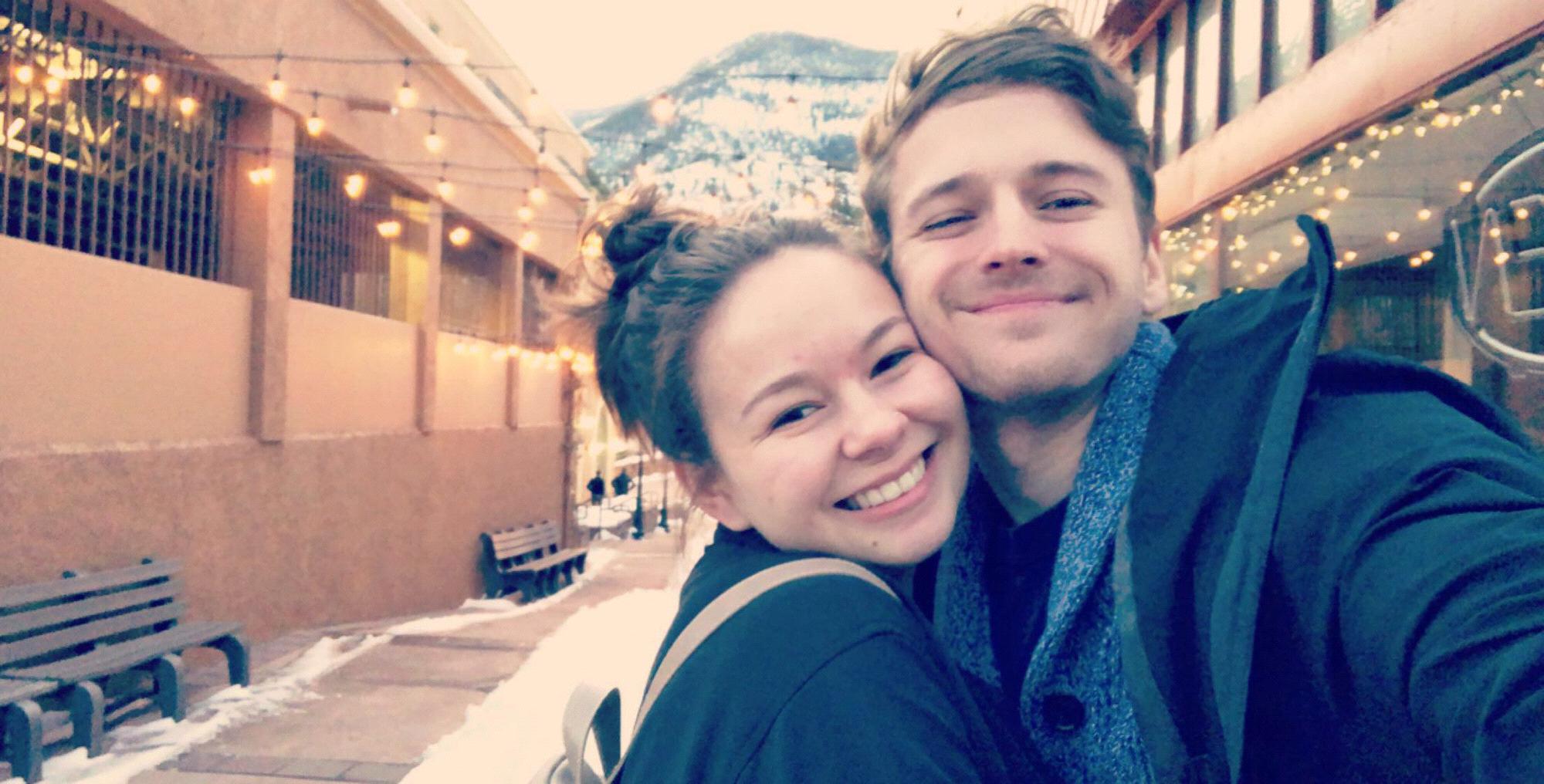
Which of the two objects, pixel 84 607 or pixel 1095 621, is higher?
pixel 1095 621

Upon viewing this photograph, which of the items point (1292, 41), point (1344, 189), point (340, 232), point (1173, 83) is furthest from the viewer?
point (340, 232)

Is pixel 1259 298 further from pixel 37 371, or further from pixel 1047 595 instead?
pixel 37 371

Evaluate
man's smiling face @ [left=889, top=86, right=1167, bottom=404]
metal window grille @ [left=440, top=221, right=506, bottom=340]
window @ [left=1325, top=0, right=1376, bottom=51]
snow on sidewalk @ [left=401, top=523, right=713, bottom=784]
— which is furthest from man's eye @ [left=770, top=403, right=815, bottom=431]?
metal window grille @ [left=440, top=221, right=506, bottom=340]

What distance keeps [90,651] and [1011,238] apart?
6303mm

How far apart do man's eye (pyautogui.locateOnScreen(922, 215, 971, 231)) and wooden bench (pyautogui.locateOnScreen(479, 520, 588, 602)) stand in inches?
443

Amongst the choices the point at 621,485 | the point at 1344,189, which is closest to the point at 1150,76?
the point at 1344,189

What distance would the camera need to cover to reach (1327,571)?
0.98 metres

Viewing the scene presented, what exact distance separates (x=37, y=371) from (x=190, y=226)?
6.51 ft

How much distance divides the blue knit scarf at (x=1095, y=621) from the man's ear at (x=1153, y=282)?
18 centimetres

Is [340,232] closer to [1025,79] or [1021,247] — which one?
[1025,79]

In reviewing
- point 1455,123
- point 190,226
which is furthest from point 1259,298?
point 190,226

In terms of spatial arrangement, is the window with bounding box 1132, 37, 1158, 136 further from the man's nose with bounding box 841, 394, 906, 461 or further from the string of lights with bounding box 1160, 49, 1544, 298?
the man's nose with bounding box 841, 394, 906, 461

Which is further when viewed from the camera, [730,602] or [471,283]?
[471,283]

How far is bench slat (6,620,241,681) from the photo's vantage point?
15.8ft
